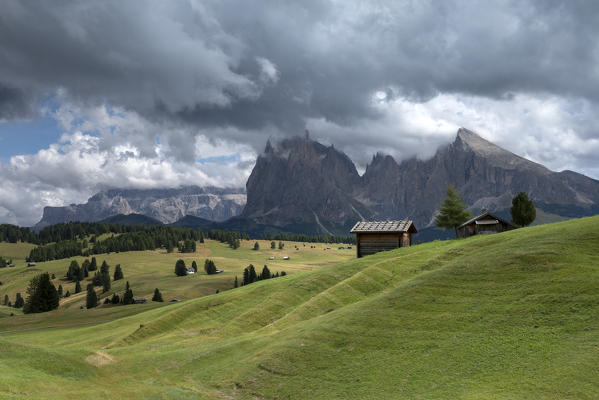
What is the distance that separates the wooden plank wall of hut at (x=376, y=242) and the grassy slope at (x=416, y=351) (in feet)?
122

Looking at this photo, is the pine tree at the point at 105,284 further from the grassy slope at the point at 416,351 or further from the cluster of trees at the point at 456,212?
the grassy slope at the point at 416,351

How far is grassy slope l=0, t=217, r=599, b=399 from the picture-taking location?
1809 cm

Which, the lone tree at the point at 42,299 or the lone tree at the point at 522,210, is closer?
the lone tree at the point at 522,210

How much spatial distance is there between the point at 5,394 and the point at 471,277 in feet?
98.7

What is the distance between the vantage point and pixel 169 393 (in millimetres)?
21797

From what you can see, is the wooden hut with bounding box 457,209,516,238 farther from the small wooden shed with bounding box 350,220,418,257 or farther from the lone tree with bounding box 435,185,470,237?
the small wooden shed with bounding box 350,220,418,257

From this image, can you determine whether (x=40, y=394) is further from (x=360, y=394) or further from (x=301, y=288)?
(x=301, y=288)

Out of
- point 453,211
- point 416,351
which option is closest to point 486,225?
point 453,211

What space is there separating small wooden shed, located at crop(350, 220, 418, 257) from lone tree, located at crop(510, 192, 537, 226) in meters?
19.8

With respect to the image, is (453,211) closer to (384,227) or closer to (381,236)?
(384,227)

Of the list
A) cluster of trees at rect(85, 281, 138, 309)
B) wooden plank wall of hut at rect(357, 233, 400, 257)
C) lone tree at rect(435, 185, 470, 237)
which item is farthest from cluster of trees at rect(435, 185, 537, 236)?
cluster of trees at rect(85, 281, 138, 309)

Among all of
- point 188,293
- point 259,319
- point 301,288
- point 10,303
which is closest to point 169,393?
point 259,319

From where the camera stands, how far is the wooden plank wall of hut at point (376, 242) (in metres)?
73.6

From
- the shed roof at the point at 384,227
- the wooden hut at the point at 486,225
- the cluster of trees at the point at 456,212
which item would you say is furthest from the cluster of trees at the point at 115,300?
the wooden hut at the point at 486,225
